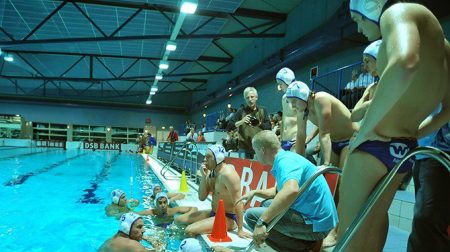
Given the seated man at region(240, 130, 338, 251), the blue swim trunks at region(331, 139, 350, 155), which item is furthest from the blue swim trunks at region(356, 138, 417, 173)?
the blue swim trunks at region(331, 139, 350, 155)

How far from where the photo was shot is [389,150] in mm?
Answer: 1523

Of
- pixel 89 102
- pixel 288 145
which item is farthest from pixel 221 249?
pixel 89 102

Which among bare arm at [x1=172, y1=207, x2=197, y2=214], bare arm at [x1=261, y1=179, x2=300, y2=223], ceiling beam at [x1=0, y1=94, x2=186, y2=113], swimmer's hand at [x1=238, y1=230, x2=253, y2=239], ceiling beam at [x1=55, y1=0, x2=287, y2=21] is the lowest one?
bare arm at [x1=172, y1=207, x2=197, y2=214]

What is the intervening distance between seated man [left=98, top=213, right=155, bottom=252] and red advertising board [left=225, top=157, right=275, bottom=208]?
188 centimetres

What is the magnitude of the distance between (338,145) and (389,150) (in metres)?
2.27

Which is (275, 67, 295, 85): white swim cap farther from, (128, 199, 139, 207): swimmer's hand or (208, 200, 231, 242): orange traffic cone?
(128, 199, 139, 207): swimmer's hand

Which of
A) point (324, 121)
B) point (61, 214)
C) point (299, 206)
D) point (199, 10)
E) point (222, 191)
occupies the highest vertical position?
point (199, 10)

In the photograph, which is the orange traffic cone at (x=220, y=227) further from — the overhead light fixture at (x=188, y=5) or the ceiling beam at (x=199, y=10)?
the ceiling beam at (x=199, y=10)

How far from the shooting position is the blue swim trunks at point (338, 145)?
12.1ft

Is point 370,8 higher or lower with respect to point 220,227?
higher

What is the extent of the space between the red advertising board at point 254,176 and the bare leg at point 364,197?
3183 millimetres

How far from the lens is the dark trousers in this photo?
1.91m

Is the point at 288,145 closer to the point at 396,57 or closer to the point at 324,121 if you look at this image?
the point at 324,121

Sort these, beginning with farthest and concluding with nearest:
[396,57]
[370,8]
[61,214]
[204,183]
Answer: [61,214] < [204,183] < [370,8] < [396,57]
